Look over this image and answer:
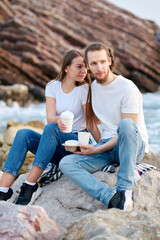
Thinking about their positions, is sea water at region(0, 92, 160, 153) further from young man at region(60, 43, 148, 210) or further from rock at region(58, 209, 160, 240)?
rock at region(58, 209, 160, 240)

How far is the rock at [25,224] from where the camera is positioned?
168 cm

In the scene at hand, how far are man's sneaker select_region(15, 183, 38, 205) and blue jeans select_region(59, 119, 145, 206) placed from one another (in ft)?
1.37

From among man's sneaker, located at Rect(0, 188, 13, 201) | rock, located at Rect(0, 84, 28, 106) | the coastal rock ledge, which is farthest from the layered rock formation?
the coastal rock ledge

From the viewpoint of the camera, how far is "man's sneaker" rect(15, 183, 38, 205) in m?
2.57

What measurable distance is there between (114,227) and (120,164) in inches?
34.5

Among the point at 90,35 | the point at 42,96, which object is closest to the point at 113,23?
the point at 90,35

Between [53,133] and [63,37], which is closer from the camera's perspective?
[53,133]

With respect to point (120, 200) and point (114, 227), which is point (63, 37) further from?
point (114, 227)

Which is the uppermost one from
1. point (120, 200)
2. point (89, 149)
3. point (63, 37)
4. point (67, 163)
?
point (63, 37)

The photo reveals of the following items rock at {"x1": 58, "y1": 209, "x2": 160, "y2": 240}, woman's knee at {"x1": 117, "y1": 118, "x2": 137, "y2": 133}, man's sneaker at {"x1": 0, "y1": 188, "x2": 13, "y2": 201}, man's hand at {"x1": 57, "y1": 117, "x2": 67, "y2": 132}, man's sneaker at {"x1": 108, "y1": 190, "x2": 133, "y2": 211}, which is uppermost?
woman's knee at {"x1": 117, "y1": 118, "x2": 137, "y2": 133}

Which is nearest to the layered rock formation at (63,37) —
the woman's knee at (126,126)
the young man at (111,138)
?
the young man at (111,138)

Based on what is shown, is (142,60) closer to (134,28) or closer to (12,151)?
(134,28)

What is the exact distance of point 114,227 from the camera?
1456 millimetres

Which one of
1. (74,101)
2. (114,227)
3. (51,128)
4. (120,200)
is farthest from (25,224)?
(74,101)
